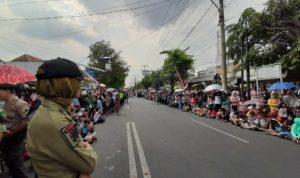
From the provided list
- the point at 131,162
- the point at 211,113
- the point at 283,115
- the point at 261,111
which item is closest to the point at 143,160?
the point at 131,162

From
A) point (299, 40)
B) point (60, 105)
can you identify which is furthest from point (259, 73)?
point (60, 105)

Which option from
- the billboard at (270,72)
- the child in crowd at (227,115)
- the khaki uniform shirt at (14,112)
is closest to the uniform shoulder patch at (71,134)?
the khaki uniform shirt at (14,112)

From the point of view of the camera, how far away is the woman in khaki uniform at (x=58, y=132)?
1939mm

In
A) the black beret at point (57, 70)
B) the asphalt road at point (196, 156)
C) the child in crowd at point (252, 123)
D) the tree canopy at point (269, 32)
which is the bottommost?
the asphalt road at point (196, 156)

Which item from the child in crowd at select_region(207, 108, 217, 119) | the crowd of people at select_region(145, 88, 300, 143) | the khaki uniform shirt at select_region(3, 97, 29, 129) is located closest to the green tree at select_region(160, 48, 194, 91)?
the crowd of people at select_region(145, 88, 300, 143)

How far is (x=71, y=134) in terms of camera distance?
1.95 m

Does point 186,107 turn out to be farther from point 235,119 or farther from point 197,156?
point 197,156

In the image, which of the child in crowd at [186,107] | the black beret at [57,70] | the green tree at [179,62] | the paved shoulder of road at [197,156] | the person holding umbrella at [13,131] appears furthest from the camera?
the green tree at [179,62]

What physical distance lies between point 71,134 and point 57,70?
0.43 metres

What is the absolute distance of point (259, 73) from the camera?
19.8 meters

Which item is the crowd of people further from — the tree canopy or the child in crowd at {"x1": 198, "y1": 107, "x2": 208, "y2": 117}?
the tree canopy

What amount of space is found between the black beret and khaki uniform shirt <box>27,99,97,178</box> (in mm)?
181

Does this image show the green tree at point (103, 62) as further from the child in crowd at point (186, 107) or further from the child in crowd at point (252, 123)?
the child in crowd at point (252, 123)

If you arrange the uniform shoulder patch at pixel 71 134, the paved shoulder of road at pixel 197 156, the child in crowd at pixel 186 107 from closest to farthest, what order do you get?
the uniform shoulder patch at pixel 71 134, the paved shoulder of road at pixel 197 156, the child in crowd at pixel 186 107
